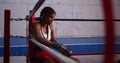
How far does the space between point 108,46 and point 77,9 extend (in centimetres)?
354

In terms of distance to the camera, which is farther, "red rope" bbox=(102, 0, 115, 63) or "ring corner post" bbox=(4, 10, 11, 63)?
"ring corner post" bbox=(4, 10, 11, 63)

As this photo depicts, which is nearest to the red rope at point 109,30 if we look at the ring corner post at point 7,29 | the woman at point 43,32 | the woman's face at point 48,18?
the woman at point 43,32

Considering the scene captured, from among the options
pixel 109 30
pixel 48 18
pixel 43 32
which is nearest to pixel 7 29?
pixel 43 32

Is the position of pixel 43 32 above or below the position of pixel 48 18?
below

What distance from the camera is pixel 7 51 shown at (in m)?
2.18

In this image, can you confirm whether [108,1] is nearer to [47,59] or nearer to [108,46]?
[108,46]

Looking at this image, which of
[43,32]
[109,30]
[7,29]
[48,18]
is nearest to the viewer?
[109,30]

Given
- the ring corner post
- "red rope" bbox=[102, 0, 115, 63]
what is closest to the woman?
the ring corner post

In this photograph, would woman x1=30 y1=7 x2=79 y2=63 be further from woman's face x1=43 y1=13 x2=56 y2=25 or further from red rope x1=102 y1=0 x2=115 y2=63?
red rope x1=102 y1=0 x2=115 y2=63

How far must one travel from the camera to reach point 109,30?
0.33 meters

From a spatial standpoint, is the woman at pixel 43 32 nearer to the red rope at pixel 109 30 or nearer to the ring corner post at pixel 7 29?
the ring corner post at pixel 7 29

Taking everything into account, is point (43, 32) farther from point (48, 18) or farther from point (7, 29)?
point (7, 29)

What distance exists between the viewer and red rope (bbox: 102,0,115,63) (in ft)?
1.06

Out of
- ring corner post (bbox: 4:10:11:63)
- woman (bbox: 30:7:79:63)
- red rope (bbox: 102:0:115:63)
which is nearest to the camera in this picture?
red rope (bbox: 102:0:115:63)
